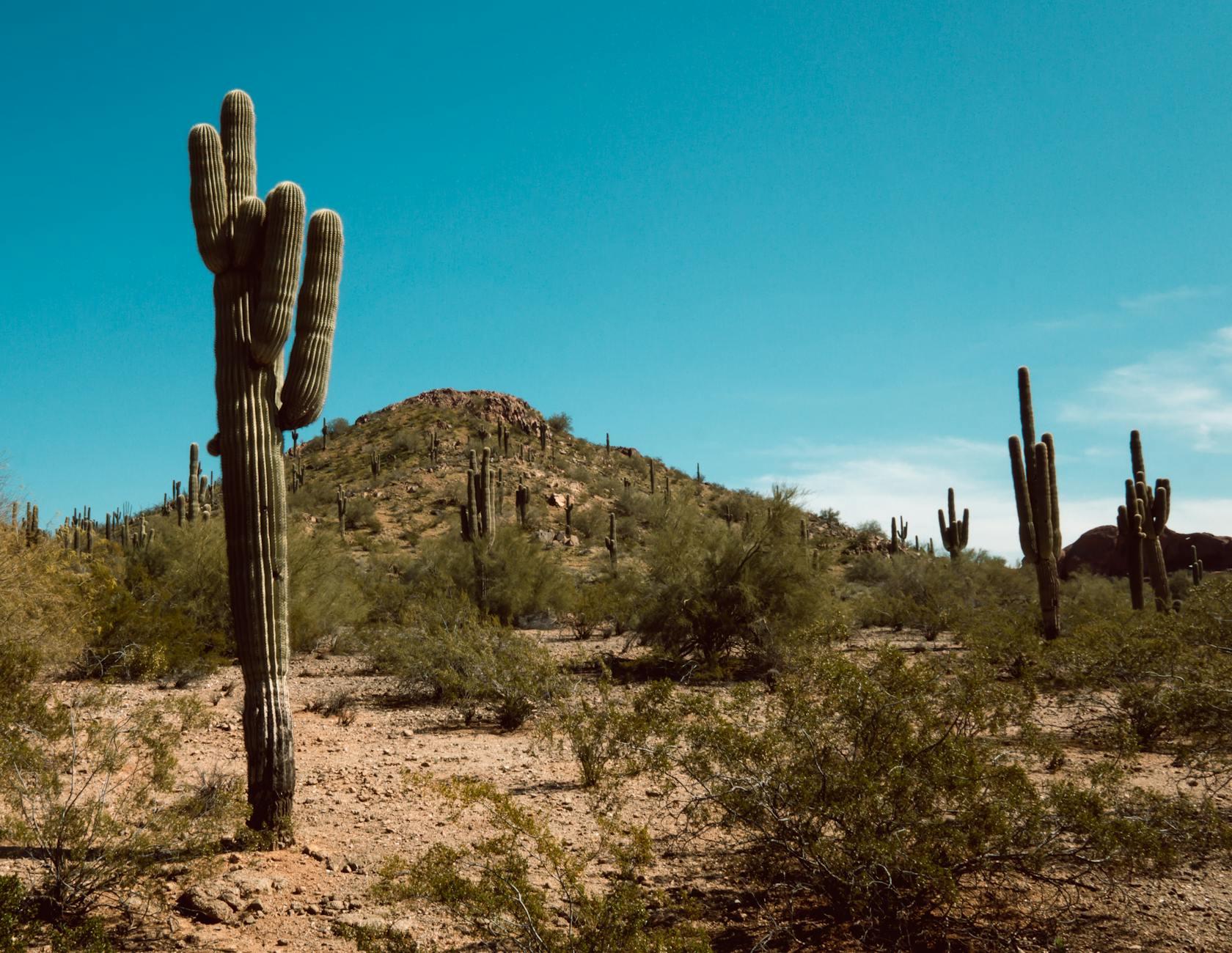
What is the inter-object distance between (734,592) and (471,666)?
5637 mm

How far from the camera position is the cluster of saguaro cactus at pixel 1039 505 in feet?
54.7

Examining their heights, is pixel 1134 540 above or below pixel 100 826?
above

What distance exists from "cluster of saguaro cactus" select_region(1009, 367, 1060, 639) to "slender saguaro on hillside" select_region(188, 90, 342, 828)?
14.1 metres

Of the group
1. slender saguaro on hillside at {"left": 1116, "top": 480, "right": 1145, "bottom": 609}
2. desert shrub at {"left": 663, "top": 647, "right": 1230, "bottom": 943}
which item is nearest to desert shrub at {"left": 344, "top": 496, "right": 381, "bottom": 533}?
slender saguaro on hillside at {"left": 1116, "top": 480, "right": 1145, "bottom": 609}

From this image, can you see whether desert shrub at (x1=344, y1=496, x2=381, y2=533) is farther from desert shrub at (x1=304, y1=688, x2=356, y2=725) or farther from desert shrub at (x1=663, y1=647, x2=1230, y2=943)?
desert shrub at (x1=663, y1=647, x2=1230, y2=943)

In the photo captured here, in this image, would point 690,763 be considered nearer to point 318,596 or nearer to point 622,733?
point 622,733

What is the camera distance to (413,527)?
3891cm

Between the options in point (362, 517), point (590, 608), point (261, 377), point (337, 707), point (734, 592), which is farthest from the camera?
point (362, 517)

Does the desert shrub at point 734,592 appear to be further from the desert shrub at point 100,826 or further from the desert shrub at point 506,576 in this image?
the desert shrub at point 100,826

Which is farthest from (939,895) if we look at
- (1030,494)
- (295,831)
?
(1030,494)

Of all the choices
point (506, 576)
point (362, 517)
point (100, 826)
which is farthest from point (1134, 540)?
point (362, 517)

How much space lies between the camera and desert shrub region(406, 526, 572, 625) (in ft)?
72.6

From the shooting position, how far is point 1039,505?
56.6ft

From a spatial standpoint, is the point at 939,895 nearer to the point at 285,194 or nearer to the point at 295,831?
the point at 295,831
